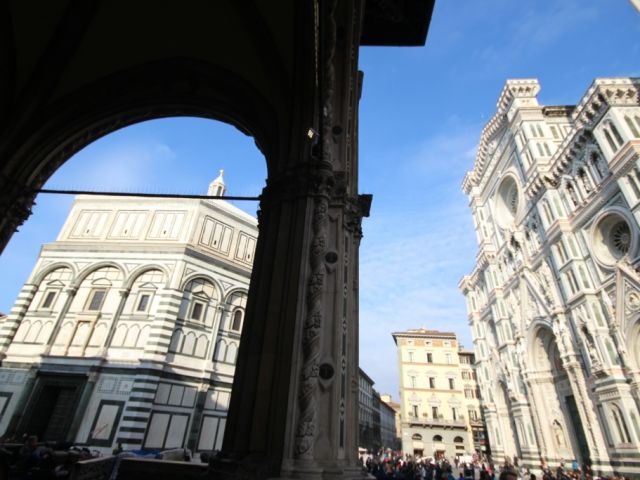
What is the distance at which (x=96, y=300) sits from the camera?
19562 millimetres

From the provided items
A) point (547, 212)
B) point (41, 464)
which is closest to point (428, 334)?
point (547, 212)

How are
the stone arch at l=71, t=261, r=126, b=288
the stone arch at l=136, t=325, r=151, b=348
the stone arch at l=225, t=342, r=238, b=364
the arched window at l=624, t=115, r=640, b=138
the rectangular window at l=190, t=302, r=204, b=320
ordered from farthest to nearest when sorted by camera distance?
the stone arch at l=225, t=342, r=238, b=364, the rectangular window at l=190, t=302, r=204, b=320, the stone arch at l=71, t=261, r=126, b=288, the stone arch at l=136, t=325, r=151, b=348, the arched window at l=624, t=115, r=640, b=138

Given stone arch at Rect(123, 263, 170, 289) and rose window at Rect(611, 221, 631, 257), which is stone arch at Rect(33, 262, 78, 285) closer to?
stone arch at Rect(123, 263, 170, 289)

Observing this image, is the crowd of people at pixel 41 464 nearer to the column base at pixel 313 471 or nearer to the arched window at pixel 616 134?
the column base at pixel 313 471

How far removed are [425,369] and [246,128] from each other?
46525 mm

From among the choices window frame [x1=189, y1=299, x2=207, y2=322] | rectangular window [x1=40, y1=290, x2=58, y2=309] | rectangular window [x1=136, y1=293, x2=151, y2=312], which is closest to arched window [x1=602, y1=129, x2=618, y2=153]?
window frame [x1=189, y1=299, x2=207, y2=322]

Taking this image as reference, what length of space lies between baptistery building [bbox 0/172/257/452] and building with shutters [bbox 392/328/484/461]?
32.3m

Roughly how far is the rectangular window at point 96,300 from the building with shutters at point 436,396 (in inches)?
1506

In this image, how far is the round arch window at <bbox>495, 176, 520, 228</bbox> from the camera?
32272 mm

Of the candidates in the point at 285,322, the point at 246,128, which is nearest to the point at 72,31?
the point at 246,128

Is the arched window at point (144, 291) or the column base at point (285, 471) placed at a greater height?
the arched window at point (144, 291)

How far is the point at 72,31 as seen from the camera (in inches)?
297

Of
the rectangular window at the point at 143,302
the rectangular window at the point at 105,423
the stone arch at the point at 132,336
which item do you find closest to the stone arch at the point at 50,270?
the rectangular window at the point at 143,302

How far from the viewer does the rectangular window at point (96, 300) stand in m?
19.3
